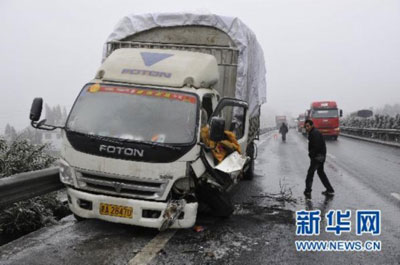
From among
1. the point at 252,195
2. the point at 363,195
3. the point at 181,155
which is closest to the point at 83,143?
the point at 181,155

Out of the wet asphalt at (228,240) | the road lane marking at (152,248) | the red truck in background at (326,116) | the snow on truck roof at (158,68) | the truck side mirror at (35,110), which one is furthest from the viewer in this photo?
the red truck in background at (326,116)

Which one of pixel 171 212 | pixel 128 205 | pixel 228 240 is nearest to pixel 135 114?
pixel 128 205

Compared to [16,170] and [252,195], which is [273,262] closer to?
[252,195]

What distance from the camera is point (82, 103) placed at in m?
5.43

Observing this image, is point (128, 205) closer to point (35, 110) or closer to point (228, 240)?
point (228, 240)

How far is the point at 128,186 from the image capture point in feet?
15.2

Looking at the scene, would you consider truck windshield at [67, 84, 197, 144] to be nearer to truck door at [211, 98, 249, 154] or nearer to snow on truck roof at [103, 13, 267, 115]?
truck door at [211, 98, 249, 154]

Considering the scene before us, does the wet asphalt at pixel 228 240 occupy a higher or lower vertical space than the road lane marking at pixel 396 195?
higher

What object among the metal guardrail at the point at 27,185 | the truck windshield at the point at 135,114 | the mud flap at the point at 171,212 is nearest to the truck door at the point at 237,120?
the truck windshield at the point at 135,114

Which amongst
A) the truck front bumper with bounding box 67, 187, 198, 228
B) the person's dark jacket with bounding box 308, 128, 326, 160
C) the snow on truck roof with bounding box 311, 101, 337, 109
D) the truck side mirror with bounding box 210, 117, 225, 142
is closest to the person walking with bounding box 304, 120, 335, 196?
the person's dark jacket with bounding box 308, 128, 326, 160

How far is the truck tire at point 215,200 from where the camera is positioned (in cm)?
538

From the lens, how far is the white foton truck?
15.2 feet

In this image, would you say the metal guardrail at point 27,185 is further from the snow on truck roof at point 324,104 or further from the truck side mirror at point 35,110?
the snow on truck roof at point 324,104

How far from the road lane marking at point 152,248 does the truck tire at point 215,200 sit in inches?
26.0
